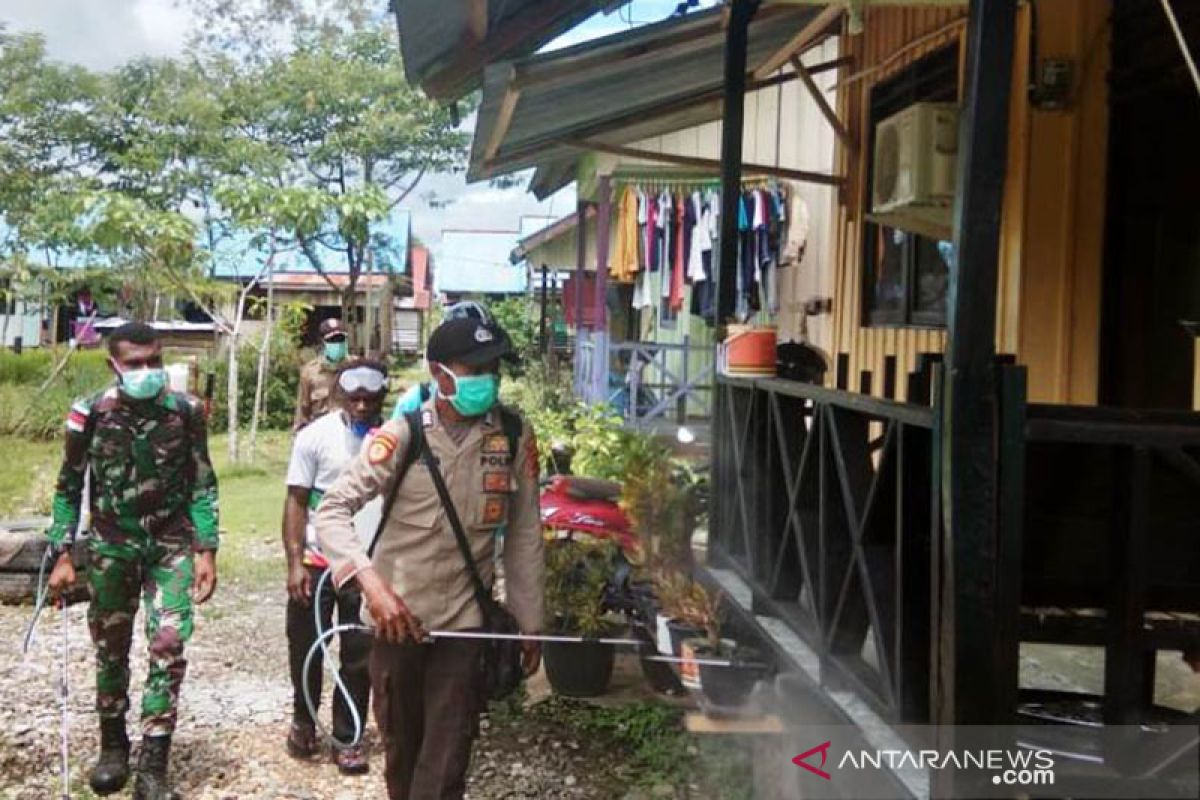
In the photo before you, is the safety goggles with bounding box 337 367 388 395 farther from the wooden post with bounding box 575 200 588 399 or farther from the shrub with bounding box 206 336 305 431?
the shrub with bounding box 206 336 305 431

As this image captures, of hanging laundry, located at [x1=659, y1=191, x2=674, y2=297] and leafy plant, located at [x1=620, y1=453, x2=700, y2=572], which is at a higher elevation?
hanging laundry, located at [x1=659, y1=191, x2=674, y2=297]

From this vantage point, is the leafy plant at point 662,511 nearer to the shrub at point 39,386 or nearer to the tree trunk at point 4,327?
the shrub at point 39,386

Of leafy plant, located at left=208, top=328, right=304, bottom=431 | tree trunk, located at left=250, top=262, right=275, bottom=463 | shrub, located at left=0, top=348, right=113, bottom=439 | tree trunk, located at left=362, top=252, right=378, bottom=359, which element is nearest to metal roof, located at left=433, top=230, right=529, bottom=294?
tree trunk, located at left=362, top=252, right=378, bottom=359

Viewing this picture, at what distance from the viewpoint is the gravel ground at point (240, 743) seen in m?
4.74

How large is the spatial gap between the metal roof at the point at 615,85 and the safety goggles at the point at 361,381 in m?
1.37

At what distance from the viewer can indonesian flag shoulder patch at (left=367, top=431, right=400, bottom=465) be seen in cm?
348

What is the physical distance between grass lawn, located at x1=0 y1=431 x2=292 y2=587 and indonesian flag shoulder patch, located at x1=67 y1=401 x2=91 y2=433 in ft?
13.2

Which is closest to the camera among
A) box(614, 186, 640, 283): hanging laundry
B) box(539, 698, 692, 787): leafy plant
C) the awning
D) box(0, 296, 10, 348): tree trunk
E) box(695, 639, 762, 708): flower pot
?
the awning

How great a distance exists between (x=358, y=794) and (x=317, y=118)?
737 inches

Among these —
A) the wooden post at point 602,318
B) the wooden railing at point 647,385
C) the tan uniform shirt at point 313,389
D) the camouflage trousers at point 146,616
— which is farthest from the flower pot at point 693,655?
the wooden post at point 602,318

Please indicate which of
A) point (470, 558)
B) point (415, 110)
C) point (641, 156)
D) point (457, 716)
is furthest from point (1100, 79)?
point (415, 110)

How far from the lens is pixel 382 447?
3.49 meters

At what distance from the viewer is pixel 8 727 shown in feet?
17.4

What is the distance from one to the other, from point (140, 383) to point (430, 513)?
1.67 meters
